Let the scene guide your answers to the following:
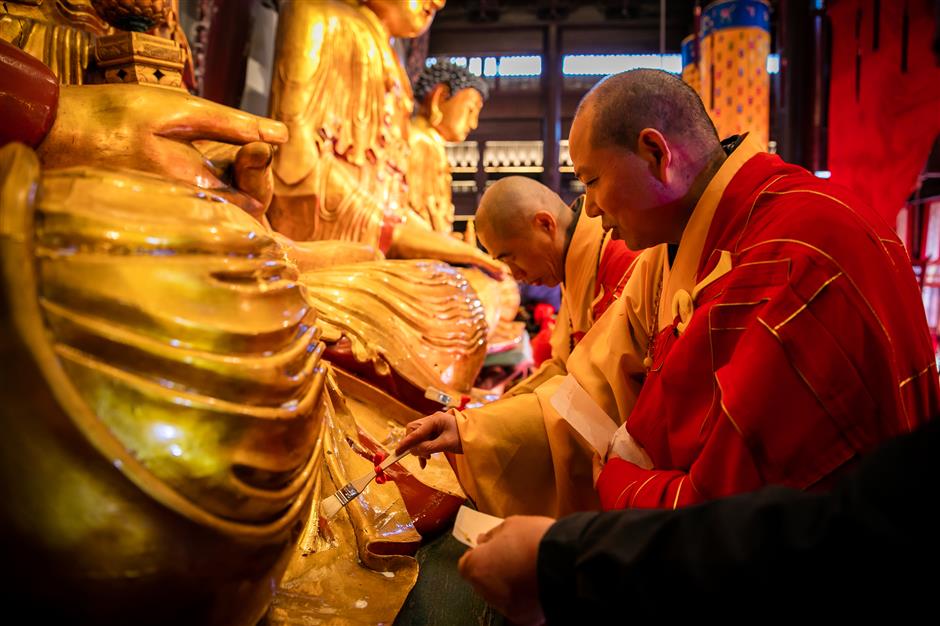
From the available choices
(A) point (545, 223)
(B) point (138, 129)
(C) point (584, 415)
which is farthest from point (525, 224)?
(B) point (138, 129)

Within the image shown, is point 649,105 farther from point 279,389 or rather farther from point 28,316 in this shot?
point 28,316

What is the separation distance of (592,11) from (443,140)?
2.72 metres

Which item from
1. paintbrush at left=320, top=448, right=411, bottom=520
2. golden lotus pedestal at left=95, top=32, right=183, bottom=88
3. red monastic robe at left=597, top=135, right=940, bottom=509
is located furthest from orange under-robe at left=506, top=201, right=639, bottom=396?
golden lotus pedestal at left=95, top=32, right=183, bottom=88

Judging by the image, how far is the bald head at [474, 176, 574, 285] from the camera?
2215mm

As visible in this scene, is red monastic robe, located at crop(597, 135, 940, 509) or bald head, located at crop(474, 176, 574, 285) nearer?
red monastic robe, located at crop(597, 135, 940, 509)

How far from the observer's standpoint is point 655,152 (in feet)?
4.37

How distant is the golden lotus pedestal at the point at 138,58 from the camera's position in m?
1.68

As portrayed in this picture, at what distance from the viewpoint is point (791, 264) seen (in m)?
1.07

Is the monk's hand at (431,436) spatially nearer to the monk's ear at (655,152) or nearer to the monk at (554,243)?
the monk's ear at (655,152)

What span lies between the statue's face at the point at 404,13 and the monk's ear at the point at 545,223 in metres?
1.64

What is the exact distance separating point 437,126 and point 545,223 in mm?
2528

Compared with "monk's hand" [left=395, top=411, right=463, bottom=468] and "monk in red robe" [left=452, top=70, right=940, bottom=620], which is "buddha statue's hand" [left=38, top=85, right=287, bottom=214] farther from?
"monk in red robe" [left=452, top=70, right=940, bottom=620]

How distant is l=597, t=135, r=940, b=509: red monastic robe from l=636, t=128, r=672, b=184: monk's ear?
152 millimetres

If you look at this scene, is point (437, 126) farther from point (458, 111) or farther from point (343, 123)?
point (343, 123)
